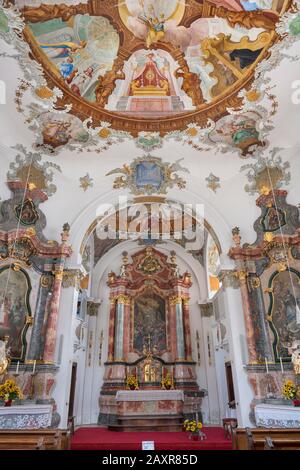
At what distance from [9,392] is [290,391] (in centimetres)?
737

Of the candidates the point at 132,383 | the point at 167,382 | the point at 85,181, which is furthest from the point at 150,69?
the point at 167,382

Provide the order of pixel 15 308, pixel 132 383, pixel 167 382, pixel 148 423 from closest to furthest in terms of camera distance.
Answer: pixel 15 308 < pixel 148 423 < pixel 132 383 < pixel 167 382

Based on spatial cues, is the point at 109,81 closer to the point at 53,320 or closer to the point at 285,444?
the point at 53,320

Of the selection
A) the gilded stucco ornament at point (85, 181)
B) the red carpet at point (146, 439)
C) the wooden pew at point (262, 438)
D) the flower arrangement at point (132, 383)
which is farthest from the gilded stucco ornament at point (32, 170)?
the wooden pew at point (262, 438)

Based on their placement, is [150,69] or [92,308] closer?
[150,69]

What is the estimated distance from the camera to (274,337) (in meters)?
9.77

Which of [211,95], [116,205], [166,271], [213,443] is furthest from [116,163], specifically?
[213,443]

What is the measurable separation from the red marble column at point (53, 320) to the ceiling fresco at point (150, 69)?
183 inches

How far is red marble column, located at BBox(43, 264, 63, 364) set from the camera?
9.51 m

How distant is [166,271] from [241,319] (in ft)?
22.8

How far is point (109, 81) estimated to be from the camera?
369 inches

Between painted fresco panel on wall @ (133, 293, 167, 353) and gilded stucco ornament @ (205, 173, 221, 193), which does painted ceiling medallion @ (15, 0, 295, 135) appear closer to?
gilded stucco ornament @ (205, 173, 221, 193)

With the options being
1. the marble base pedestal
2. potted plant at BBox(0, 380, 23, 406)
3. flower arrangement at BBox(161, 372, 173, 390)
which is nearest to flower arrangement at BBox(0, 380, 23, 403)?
potted plant at BBox(0, 380, 23, 406)

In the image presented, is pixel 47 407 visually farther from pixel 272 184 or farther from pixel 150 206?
pixel 272 184
